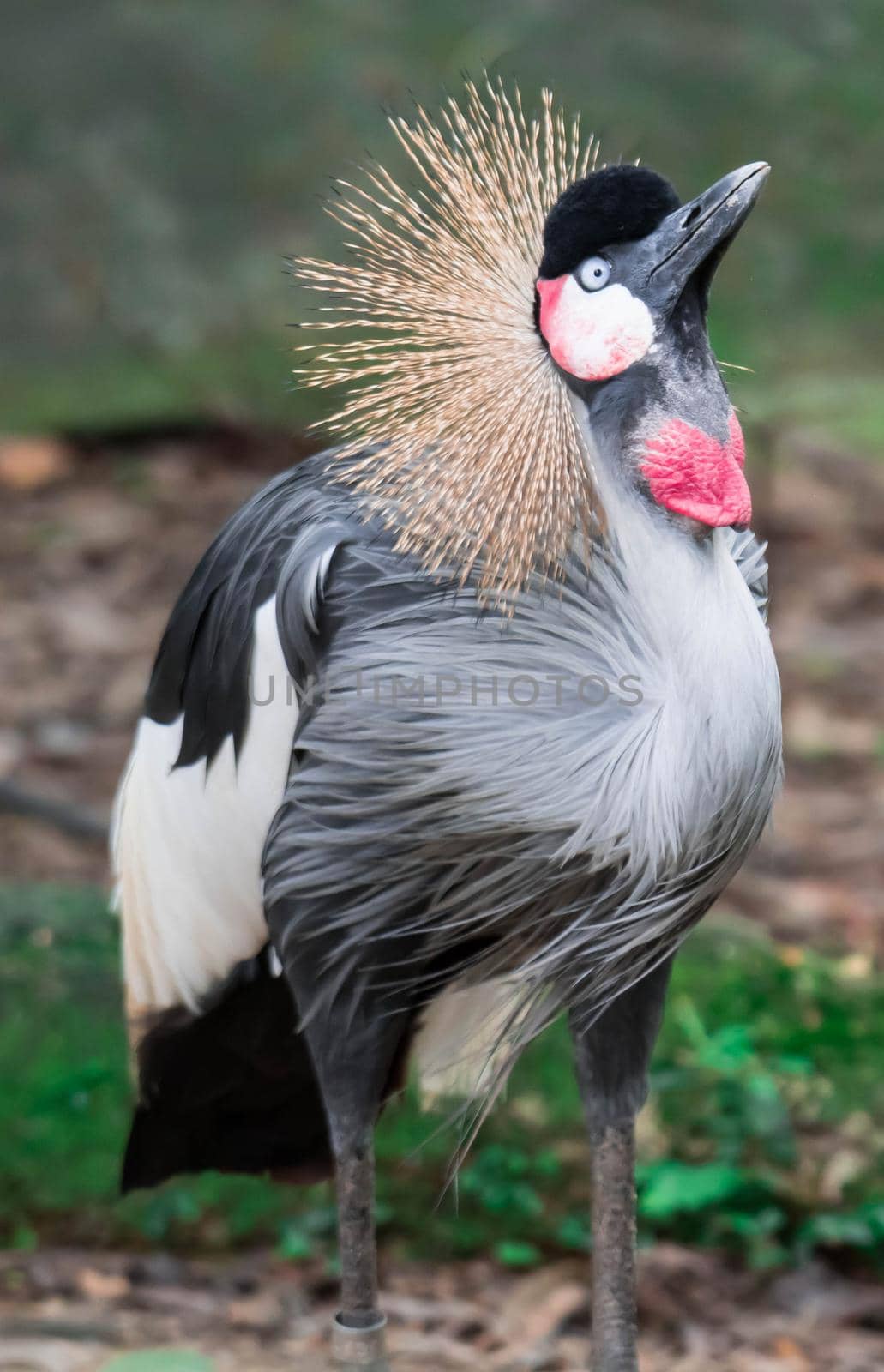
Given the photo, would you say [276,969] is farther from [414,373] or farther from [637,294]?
[637,294]

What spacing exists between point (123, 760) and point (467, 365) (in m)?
1.84

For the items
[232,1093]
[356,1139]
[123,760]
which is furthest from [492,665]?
[123,760]

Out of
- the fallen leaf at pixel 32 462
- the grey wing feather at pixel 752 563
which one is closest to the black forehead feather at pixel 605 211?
the grey wing feather at pixel 752 563

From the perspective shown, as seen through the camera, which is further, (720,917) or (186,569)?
(186,569)

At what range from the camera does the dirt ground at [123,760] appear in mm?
1761

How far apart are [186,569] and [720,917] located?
4.95 ft

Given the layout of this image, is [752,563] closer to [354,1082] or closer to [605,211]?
[605,211]

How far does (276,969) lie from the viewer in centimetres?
153

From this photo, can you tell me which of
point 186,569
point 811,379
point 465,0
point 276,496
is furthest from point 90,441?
point 276,496

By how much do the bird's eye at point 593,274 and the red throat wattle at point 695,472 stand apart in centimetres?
11

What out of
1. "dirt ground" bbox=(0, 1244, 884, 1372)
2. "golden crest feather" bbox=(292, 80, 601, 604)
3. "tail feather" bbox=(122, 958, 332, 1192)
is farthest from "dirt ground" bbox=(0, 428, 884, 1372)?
"golden crest feather" bbox=(292, 80, 601, 604)

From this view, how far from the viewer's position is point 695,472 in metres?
1.16

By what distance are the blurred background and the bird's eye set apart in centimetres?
15

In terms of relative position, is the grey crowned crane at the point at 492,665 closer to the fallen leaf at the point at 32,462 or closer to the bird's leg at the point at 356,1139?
the bird's leg at the point at 356,1139
